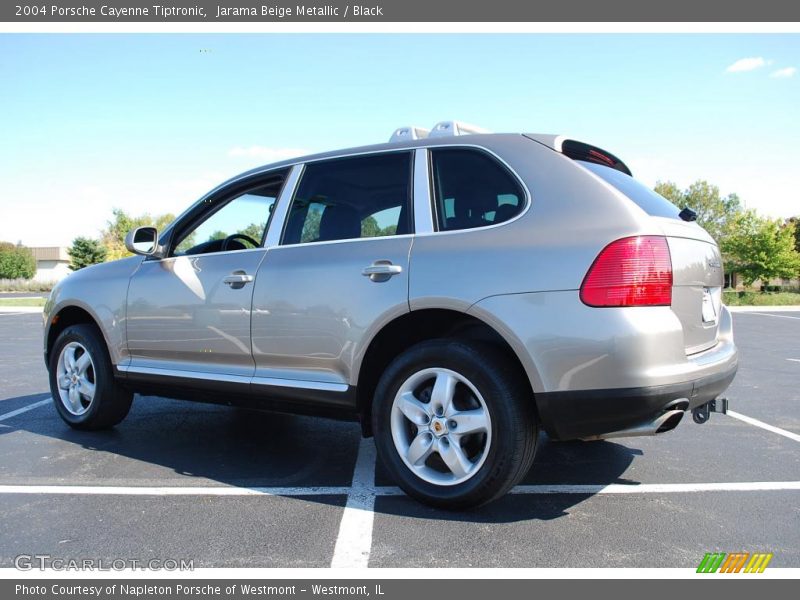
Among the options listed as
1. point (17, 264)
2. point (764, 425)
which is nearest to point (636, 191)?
point (764, 425)

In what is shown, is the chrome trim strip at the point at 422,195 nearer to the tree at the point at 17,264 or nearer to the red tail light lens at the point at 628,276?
the red tail light lens at the point at 628,276

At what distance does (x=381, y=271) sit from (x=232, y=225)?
1.60 meters

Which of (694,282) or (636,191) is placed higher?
(636,191)

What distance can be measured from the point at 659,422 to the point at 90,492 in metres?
2.99

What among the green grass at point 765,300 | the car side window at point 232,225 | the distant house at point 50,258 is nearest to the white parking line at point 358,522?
the car side window at point 232,225

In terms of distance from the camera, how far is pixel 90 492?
3.38 meters

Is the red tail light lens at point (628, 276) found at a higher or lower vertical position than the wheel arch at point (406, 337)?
higher

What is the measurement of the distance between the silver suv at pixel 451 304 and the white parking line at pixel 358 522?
26 cm

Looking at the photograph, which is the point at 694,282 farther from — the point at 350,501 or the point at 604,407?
the point at 350,501

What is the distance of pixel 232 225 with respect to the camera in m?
4.32

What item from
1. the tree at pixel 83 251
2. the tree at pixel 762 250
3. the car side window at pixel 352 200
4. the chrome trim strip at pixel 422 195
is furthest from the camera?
the tree at pixel 83 251

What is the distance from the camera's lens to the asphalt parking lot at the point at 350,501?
261 centimetres
